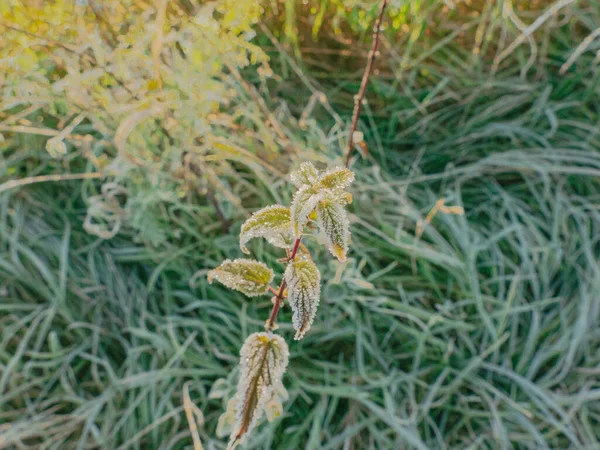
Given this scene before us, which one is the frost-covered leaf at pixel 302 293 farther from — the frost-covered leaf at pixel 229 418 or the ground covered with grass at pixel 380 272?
the ground covered with grass at pixel 380 272

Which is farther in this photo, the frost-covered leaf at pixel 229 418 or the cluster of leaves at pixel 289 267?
the frost-covered leaf at pixel 229 418

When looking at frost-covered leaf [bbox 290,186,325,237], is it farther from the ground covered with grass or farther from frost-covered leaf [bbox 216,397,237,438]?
the ground covered with grass

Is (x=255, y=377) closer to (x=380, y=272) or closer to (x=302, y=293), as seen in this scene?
(x=302, y=293)

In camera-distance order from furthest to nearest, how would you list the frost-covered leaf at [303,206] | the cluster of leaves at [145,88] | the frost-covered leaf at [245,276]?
the cluster of leaves at [145,88], the frost-covered leaf at [245,276], the frost-covered leaf at [303,206]

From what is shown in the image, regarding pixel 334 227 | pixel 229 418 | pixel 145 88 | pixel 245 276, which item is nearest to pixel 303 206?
pixel 334 227

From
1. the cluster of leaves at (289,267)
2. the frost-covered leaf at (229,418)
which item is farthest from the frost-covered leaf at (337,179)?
the frost-covered leaf at (229,418)

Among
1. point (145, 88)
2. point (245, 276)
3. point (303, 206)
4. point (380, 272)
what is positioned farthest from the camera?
point (380, 272)
